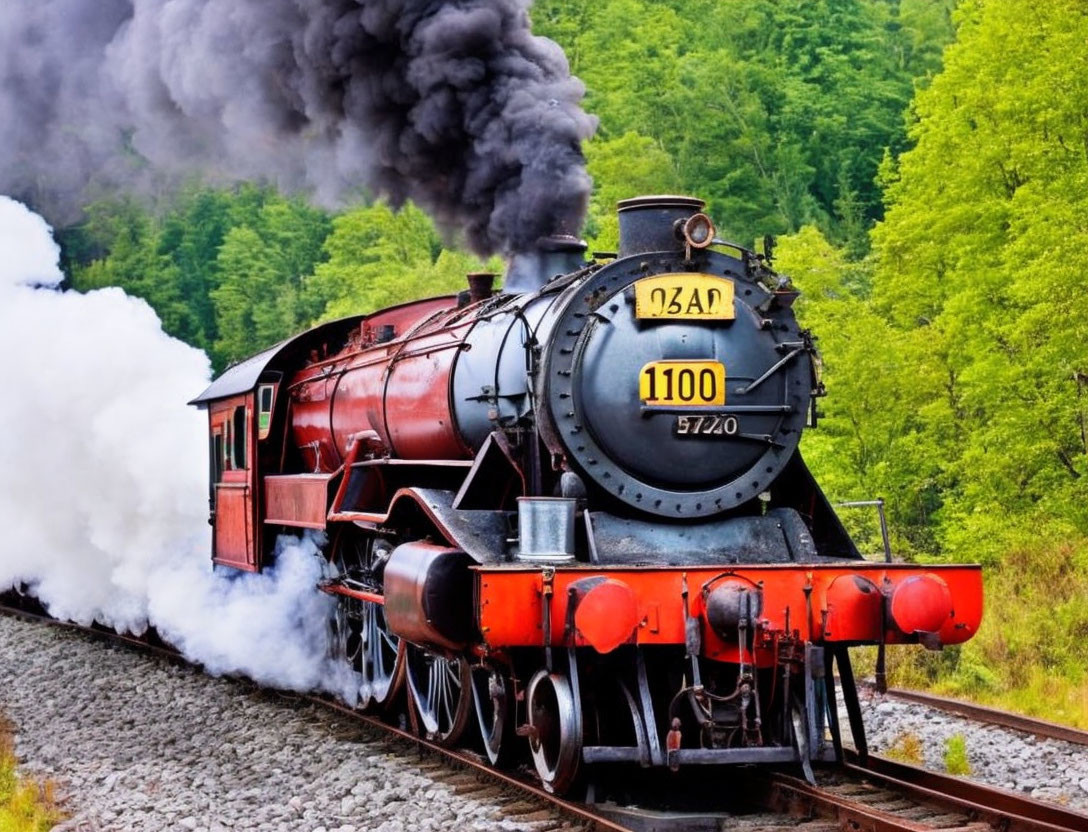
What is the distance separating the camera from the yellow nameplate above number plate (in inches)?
292

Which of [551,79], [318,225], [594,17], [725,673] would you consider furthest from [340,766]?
[318,225]

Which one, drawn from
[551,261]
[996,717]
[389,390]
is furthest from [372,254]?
[996,717]

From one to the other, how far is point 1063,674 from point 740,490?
472 cm

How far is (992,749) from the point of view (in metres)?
8.30

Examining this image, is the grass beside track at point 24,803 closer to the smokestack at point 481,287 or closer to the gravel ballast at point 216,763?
the gravel ballast at point 216,763

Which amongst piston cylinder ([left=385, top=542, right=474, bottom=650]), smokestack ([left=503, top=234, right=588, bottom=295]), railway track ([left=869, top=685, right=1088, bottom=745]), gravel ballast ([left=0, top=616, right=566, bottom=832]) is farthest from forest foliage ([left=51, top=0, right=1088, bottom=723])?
piston cylinder ([left=385, top=542, right=474, bottom=650])

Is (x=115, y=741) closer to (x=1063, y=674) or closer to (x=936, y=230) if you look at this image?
(x=1063, y=674)

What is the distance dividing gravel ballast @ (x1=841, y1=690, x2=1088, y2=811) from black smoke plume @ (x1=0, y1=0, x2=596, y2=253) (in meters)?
3.75

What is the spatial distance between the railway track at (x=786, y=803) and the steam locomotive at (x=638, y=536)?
0.60 ft

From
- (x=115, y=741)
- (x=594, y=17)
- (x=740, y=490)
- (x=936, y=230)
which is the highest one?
(x=594, y=17)

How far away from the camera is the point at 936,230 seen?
54.5ft

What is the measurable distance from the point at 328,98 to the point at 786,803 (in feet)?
24.6

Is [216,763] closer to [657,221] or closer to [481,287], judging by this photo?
[481,287]

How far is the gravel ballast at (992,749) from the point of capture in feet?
24.3
